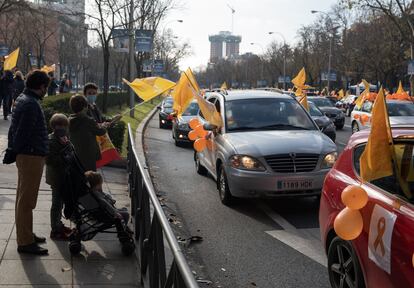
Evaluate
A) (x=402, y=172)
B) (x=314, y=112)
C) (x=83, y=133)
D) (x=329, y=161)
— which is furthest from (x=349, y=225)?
(x=314, y=112)

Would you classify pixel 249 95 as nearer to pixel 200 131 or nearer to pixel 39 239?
pixel 200 131

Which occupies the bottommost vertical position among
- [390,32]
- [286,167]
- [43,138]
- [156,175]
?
[156,175]

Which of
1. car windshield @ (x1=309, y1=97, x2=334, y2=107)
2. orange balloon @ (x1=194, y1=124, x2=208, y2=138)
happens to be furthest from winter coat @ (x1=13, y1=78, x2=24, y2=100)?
car windshield @ (x1=309, y1=97, x2=334, y2=107)

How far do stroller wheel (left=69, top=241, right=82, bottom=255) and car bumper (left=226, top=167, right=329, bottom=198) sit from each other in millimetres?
2991

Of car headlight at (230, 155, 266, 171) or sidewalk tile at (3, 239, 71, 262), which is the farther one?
car headlight at (230, 155, 266, 171)

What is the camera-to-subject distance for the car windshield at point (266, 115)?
364 inches

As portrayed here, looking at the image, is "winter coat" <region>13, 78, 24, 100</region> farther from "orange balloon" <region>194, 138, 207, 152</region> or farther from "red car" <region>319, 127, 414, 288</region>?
"red car" <region>319, 127, 414, 288</region>

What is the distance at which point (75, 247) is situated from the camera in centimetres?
552

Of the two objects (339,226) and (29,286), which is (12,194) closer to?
(29,286)

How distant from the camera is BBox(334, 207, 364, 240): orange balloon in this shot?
4.10m

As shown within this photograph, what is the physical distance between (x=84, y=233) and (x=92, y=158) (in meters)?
1.59

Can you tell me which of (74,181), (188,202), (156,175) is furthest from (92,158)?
(156,175)

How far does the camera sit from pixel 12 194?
26.6 ft

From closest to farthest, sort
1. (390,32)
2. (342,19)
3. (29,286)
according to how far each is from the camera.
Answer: (29,286)
(390,32)
(342,19)
